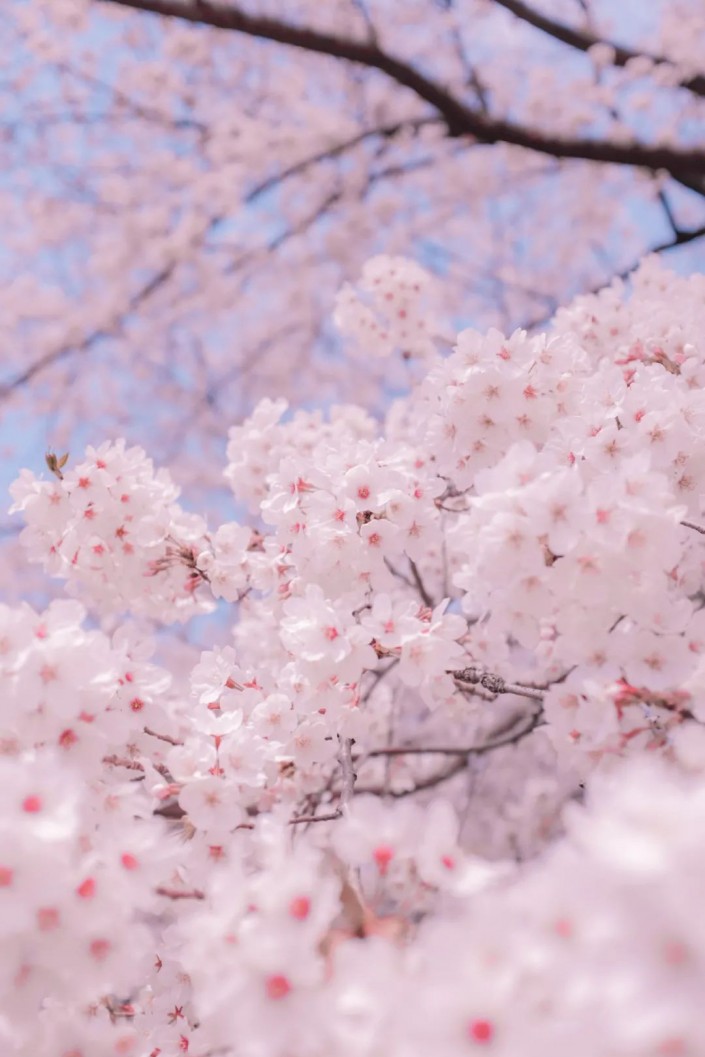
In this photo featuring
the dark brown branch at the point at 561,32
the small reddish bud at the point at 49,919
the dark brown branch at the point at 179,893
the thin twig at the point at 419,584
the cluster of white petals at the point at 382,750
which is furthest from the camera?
the dark brown branch at the point at 561,32

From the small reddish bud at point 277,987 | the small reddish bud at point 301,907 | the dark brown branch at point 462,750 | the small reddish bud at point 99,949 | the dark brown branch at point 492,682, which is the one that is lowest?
the dark brown branch at point 462,750

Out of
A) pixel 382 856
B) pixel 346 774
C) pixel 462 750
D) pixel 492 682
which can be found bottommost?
pixel 462 750

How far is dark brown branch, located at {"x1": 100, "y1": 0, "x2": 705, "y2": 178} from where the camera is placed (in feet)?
15.1

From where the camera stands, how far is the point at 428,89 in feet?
17.3

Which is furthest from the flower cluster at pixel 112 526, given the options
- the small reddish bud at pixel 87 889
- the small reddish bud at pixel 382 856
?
the small reddish bud at pixel 382 856

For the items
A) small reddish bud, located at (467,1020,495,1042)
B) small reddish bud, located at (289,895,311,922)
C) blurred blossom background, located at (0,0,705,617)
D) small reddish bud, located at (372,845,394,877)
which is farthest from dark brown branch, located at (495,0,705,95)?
small reddish bud, located at (467,1020,495,1042)

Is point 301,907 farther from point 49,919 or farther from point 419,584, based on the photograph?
point 419,584

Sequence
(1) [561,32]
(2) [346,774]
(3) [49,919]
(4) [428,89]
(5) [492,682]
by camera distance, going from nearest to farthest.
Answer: (3) [49,919] → (2) [346,774] → (5) [492,682] → (4) [428,89] → (1) [561,32]

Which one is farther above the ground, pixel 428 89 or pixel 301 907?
pixel 428 89

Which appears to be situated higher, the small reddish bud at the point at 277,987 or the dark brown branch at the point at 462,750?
the small reddish bud at the point at 277,987

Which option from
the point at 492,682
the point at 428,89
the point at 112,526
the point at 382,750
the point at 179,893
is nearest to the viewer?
the point at 179,893

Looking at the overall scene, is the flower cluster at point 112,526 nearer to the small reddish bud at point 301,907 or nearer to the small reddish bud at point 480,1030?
the small reddish bud at point 301,907

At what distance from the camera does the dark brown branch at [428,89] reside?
4.60 m

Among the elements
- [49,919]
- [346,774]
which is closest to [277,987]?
[49,919]
